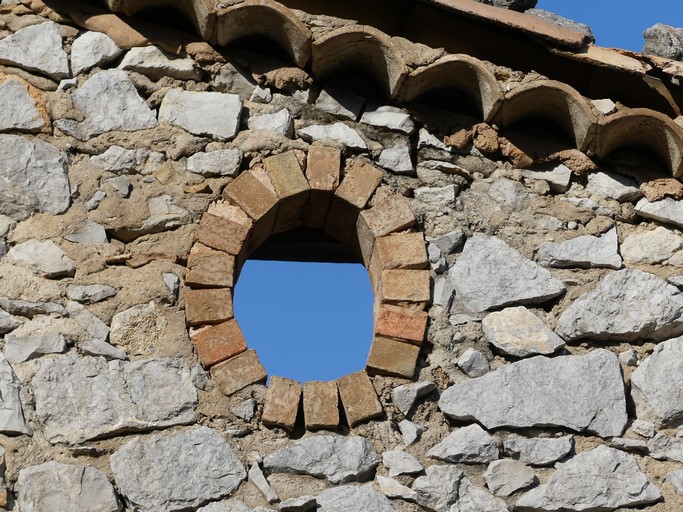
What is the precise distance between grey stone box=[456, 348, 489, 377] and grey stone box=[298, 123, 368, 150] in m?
0.97

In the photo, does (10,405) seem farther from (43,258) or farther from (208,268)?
(208,268)

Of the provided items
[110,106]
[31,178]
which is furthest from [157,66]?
[31,178]

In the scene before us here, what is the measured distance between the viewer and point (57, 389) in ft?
13.6

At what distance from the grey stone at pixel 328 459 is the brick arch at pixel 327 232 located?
8cm

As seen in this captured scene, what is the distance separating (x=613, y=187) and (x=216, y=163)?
62.2 inches

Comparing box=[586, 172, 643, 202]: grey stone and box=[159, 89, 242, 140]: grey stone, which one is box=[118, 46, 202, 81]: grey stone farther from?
box=[586, 172, 643, 202]: grey stone

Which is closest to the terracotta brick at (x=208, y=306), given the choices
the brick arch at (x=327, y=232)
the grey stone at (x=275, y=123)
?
the brick arch at (x=327, y=232)

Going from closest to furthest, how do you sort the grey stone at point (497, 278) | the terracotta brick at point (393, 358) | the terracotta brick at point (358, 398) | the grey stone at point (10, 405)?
1. the grey stone at point (10, 405)
2. the terracotta brick at point (358, 398)
3. the terracotta brick at point (393, 358)
4. the grey stone at point (497, 278)

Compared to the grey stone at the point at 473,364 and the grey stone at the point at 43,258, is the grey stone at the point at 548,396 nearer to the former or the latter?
the grey stone at the point at 473,364

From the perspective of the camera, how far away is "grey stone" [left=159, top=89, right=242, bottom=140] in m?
4.79

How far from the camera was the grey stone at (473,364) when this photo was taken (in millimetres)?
4402

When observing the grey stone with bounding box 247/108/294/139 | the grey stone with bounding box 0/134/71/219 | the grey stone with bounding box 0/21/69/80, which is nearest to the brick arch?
the grey stone with bounding box 247/108/294/139

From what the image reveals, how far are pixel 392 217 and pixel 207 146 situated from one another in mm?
764

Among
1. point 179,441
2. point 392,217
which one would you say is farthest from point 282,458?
point 392,217
